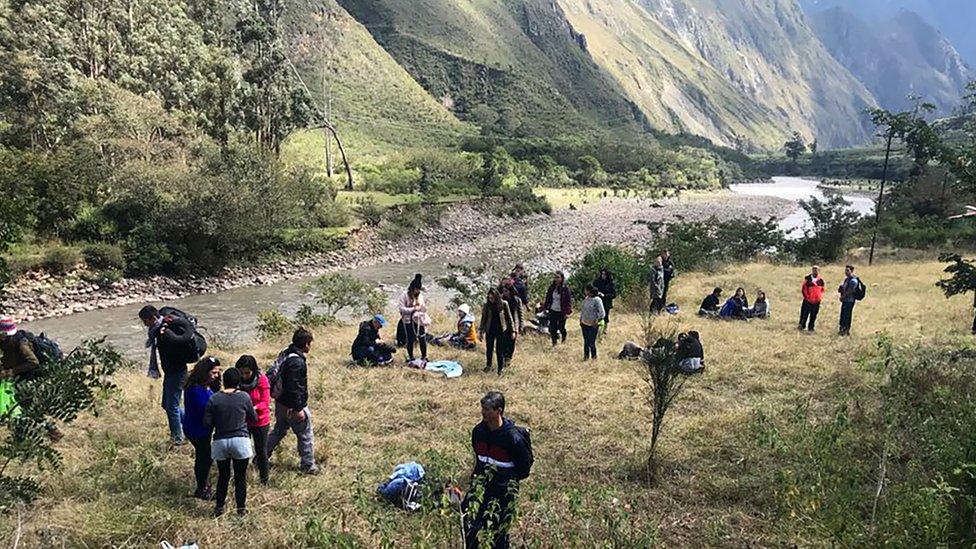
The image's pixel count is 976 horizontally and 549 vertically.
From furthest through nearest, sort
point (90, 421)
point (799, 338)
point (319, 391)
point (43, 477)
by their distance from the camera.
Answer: point (799, 338) → point (319, 391) → point (90, 421) → point (43, 477)

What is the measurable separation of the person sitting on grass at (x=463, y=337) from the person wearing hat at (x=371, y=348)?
1.95 m

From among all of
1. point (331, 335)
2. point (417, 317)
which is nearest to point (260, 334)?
point (331, 335)

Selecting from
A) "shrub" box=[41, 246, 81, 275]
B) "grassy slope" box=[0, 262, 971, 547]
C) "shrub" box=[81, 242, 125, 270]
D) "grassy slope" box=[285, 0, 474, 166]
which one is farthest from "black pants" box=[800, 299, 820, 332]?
"grassy slope" box=[285, 0, 474, 166]

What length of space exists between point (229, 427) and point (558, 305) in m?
7.86

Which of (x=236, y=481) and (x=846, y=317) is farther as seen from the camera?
(x=846, y=317)

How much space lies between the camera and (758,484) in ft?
20.2

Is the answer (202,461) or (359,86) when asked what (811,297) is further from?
(359,86)

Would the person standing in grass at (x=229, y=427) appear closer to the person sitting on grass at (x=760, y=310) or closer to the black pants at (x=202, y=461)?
the black pants at (x=202, y=461)

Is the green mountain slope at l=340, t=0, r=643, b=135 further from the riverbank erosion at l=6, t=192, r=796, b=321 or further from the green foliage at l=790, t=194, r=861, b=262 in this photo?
the green foliage at l=790, t=194, r=861, b=262

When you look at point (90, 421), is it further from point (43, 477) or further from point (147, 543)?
point (147, 543)

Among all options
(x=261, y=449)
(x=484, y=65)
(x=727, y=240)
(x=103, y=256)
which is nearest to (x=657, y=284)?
(x=261, y=449)

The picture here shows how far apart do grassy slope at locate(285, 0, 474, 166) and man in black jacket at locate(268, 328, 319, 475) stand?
73532mm

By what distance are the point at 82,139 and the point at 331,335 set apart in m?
20.2

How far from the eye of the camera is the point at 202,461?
5.80 m
